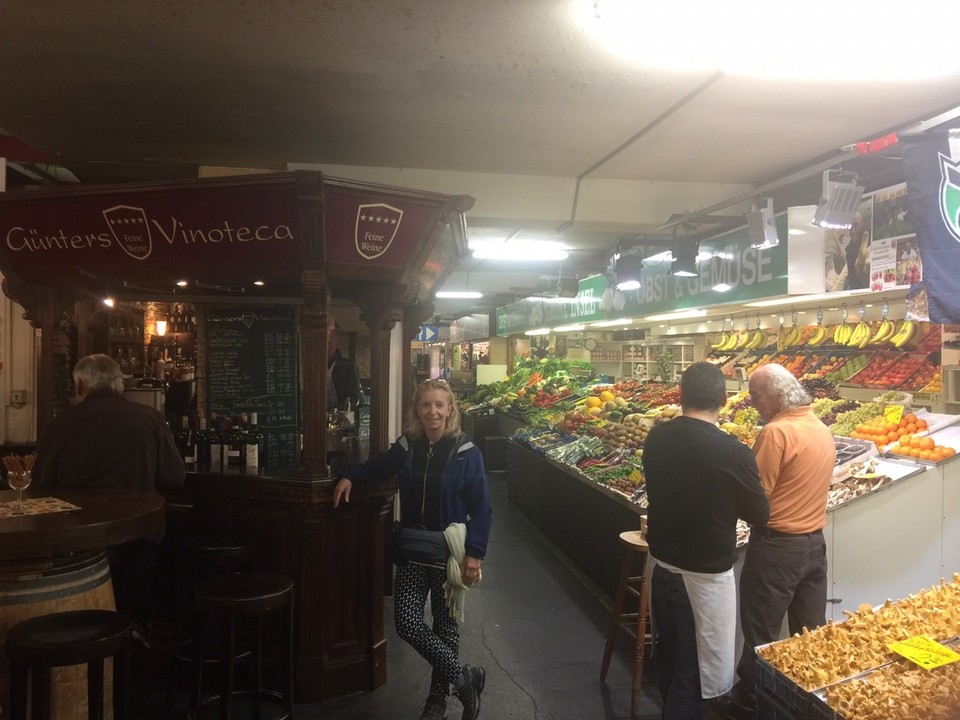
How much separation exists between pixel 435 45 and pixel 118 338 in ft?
24.3

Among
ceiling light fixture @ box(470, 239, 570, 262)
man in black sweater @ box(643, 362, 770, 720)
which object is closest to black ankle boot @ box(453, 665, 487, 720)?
man in black sweater @ box(643, 362, 770, 720)

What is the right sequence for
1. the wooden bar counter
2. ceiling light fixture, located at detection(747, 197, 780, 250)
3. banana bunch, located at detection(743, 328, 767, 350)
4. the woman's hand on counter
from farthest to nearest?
banana bunch, located at detection(743, 328, 767, 350) < ceiling light fixture, located at detection(747, 197, 780, 250) < the wooden bar counter < the woman's hand on counter

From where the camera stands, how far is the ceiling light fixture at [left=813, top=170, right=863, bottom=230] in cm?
464

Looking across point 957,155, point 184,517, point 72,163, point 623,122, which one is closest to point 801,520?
point 957,155

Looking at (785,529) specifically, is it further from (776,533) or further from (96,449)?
(96,449)

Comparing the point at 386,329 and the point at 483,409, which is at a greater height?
the point at 386,329

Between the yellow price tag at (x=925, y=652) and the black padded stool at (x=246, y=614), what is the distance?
265 centimetres

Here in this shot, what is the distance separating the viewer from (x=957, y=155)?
11.1 feet

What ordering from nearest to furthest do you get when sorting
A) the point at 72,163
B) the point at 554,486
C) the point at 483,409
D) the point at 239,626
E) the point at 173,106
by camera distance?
the point at 239,626 → the point at 173,106 → the point at 72,163 → the point at 554,486 → the point at 483,409

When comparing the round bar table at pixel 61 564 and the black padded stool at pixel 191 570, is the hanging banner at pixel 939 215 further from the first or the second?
the round bar table at pixel 61 564

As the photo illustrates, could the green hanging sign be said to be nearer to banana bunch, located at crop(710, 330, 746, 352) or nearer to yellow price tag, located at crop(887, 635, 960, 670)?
banana bunch, located at crop(710, 330, 746, 352)

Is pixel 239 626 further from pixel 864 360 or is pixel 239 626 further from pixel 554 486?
pixel 864 360

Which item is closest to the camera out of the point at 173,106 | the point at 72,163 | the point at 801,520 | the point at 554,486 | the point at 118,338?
the point at 801,520

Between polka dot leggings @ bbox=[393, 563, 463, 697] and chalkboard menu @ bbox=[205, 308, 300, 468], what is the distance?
2.36 m
